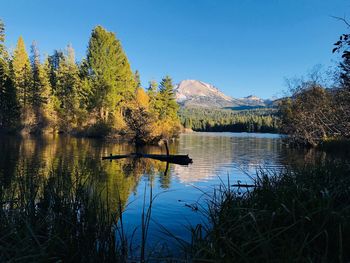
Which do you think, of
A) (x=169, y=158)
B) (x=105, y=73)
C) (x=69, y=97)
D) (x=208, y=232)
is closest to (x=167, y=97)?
(x=69, y=97)

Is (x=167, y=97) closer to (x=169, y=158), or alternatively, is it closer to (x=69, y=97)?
(x=69, y=97)

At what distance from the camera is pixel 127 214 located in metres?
8.14

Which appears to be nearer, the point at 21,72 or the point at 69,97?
the point at 21,72

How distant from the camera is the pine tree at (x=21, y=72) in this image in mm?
52375

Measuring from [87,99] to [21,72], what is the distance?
16210 millimetres

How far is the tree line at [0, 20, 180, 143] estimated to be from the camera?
39500 millimetres

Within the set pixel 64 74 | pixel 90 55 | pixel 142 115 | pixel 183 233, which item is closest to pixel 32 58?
pixel 64 74

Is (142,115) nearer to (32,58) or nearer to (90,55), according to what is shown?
(90,55)

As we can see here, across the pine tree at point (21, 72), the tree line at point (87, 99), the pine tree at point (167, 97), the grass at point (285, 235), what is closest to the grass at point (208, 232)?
the grass at point (285, 235)

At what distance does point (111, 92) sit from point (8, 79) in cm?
1769

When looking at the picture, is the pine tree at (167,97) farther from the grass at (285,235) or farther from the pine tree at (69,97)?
the grass at (285,235)

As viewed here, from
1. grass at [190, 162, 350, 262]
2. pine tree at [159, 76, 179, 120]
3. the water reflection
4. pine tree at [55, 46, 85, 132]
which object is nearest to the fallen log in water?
the water reflection

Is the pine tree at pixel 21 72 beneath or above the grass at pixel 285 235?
above

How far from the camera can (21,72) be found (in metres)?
53.2
